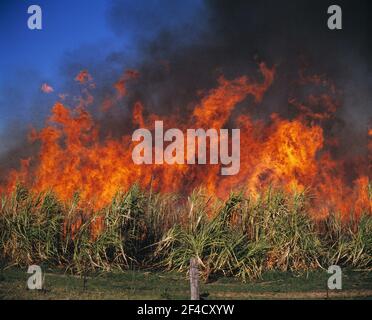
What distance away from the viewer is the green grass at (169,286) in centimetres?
1241

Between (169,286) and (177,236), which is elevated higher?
(177,236)

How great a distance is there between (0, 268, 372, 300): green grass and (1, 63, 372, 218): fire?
5.46 m

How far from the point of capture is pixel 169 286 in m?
13.5

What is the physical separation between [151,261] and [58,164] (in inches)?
342

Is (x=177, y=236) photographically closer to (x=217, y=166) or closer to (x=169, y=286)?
(x=169, y=286)

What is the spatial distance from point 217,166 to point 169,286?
12.7 metres

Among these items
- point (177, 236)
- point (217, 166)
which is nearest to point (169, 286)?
point (177, 236)

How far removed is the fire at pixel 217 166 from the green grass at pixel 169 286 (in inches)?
215

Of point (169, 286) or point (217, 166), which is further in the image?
point (217, 166)

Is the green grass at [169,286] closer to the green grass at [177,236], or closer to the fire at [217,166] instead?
the green grass at [177,236]

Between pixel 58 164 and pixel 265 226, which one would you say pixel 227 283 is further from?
pixel 58 164

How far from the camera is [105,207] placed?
52.0 ft
